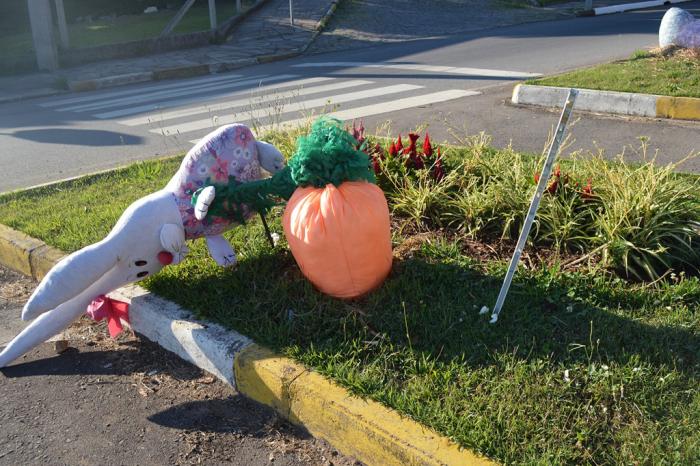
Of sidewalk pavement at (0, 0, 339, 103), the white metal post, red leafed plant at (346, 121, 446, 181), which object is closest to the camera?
red leafed plant at (346, 121, 446, 181)

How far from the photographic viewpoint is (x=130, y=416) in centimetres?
332

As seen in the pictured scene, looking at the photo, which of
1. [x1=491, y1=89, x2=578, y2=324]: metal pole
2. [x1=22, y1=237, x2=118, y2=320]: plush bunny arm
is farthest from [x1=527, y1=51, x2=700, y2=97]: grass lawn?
[x1=22, y1=237, x2=118, y2=320]: plush bunny arm

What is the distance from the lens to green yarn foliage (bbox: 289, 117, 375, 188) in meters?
3.51

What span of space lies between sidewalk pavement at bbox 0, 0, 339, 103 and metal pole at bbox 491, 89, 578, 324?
1226 cm

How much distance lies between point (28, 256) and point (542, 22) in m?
17.9

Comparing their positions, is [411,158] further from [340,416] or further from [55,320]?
[55,320]

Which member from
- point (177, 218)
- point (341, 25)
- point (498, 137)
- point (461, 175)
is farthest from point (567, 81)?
point (341, 25)

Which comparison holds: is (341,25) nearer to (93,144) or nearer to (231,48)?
(231,48)

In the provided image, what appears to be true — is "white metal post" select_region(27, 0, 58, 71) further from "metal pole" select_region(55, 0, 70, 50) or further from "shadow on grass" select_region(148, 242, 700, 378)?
"shadow on grass" select_region(148, 242, 700, 378)

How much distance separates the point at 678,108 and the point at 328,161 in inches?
216

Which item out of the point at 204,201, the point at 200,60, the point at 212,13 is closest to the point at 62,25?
the point at 200,60

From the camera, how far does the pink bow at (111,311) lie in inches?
155

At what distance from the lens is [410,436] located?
8.93 ft

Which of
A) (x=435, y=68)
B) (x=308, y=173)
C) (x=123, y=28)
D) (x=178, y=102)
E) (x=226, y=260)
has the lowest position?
(x=178, y=102)
